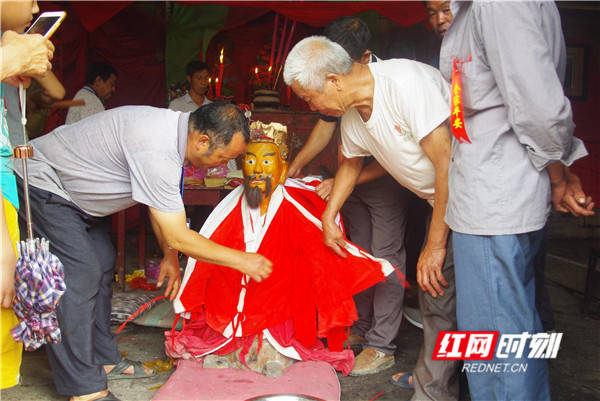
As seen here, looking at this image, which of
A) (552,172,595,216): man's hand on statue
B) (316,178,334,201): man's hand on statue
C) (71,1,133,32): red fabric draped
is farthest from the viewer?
(71,1,133,32): red fabric draped

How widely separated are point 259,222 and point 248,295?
41 centimetres

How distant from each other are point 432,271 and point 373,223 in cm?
88

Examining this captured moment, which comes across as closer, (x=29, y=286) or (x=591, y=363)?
(x=29, y=286)

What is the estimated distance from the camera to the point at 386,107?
2.49 metres

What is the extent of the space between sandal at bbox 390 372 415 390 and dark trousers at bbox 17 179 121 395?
4.86 feet

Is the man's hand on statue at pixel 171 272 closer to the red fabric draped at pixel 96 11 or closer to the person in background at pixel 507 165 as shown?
the person in background at pixel 507 165

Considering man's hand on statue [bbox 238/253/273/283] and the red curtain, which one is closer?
man's hand on statue [bbox 238/253/273/283]

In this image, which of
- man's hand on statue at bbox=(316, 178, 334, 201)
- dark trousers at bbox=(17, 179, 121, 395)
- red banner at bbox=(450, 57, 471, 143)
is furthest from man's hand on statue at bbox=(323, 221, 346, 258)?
dark trousers at bbox=(17, 179, 121, 395)

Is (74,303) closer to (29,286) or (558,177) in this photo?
(29,286)

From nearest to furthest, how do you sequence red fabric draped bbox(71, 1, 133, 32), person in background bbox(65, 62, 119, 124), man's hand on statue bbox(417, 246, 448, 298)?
man's hand on statue bbox(417, 246, 448, 298) < person in background bbox(65, 62, 119, 124) < red fabric draped bbox(71, 1, 133, 32)

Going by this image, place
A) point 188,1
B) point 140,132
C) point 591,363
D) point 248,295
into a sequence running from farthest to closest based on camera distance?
point 188,1 < point 591,363 < point 248,295 < point 140,132

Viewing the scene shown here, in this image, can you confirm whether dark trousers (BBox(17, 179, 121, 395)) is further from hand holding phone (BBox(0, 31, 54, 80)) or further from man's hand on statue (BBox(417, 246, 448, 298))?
man's hand on statue (BBox(417, 246, 448, 298))

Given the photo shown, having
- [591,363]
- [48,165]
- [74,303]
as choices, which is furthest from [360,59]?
[591,363]

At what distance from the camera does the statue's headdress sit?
3115 millimetres
